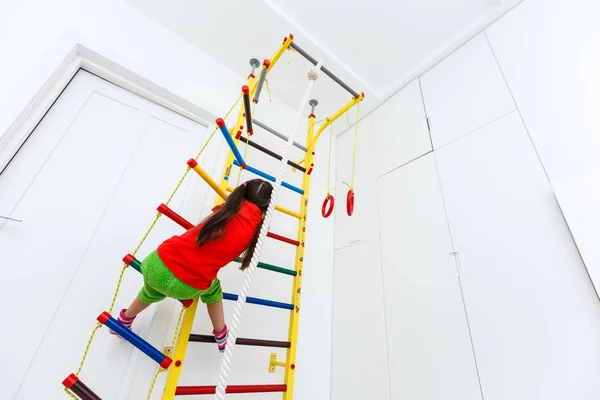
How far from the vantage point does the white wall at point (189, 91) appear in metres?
1.35

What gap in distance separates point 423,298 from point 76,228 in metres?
1.88

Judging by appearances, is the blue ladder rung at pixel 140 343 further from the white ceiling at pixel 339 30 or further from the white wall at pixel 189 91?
the white ceiling at pixel 339 30

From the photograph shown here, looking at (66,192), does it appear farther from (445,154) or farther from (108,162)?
(445,154)

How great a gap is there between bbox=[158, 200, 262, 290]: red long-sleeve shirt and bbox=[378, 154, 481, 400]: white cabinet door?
107 cm

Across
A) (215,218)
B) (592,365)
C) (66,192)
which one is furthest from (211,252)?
(592,365)

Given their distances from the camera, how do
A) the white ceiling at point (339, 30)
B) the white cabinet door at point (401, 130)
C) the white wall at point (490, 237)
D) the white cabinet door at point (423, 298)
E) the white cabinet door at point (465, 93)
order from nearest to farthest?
the white wall at point (490, 237), the white cabinet door at point (423, 298), the white cabinet door at point (465, 93), the white ceiling at point (339, 30), the white cabinet door at point (401, 130)

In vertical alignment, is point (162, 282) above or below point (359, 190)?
below

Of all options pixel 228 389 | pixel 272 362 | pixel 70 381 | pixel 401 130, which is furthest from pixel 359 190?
pixel 70 381

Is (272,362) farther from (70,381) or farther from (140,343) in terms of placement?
(70,381)

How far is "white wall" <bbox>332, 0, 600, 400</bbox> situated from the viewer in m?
1.09

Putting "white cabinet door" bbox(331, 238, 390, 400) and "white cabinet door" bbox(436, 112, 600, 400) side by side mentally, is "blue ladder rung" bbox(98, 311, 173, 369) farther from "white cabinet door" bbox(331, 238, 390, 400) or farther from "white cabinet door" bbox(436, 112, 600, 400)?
"white cabinet door" bbox(436, 112, 600, 400)

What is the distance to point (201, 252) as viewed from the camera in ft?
3.38

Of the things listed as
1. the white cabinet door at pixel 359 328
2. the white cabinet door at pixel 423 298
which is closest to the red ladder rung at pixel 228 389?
the white cabinet door at pixel 359 328

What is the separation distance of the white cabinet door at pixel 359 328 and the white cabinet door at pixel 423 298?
0.08 metres
